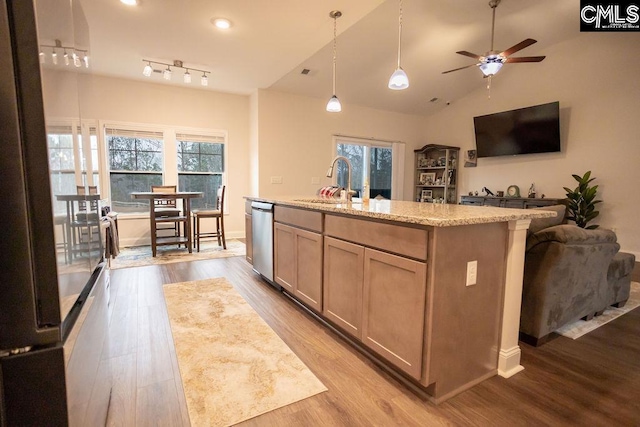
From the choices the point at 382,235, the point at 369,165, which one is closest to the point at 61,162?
the point at 382,235

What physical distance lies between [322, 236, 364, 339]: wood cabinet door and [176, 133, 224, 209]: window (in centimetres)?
439

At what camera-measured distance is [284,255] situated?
2.92m

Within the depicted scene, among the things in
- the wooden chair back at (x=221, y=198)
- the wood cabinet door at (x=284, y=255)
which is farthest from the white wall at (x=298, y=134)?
the wood cabinet door at (x=284, y=255)

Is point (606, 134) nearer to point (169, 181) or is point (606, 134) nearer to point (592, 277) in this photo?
point (592, 277)

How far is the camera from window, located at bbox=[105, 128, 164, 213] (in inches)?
206

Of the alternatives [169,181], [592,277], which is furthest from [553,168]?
[169,181]

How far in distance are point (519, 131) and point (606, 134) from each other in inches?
47.8

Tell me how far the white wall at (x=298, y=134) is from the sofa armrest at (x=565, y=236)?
426 centimetres

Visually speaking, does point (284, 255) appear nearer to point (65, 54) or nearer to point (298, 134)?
point (65, 54)

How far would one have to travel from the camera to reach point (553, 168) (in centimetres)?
552

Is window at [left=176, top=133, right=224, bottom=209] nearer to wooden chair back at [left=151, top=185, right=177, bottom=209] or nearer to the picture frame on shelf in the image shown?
wooden chair back at [left=151, top=185, right=177, bottom=209]

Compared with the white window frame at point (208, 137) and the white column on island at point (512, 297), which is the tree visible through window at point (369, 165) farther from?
the white column on island at point (512, 297)

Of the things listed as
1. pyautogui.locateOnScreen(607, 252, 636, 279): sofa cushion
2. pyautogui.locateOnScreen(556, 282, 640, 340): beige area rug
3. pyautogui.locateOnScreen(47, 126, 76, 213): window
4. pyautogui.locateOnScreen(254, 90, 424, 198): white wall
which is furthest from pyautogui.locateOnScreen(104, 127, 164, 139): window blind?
pyautogui.locateOnScreen(607, 252, 636, 279): sofa cushion

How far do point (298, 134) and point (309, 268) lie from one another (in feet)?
13.1
